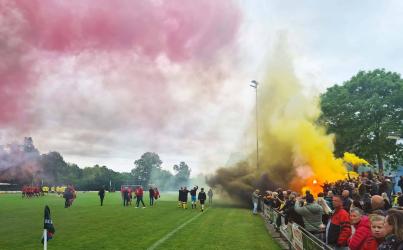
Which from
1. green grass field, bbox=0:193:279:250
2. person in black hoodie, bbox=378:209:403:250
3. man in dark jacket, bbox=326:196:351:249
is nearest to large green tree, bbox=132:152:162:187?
green grass field, bbox=0:193:279:250

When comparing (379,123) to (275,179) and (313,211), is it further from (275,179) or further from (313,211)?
(313,211)

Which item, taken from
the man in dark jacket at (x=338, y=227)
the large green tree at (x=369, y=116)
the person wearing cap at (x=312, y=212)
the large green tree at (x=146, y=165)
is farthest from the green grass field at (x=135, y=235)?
the large green tree at (x=146, y=165)

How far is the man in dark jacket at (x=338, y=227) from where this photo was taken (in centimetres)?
798

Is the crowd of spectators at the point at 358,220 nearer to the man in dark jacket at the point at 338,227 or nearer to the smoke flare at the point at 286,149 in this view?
the man in dark jacket at the point at 338,227

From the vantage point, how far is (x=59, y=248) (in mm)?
14195

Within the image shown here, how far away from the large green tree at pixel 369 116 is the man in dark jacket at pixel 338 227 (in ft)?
122

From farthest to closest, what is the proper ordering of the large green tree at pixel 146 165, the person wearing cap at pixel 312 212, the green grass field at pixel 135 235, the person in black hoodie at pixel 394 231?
the large green tree at pixel 146 165
the green grass field at pixel 135 235
the person wearing cap at pixel 312 212
the person in black hoodie at pixel 394 231

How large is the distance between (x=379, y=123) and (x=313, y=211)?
35052 mm

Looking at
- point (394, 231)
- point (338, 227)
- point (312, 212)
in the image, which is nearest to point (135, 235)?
point (312, 212)

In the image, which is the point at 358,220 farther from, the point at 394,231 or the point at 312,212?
the point at 312,212

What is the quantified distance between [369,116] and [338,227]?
38750 millimetres

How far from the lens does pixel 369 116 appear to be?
4369 centimetres

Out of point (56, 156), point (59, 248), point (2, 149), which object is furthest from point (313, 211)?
point (56, 156)

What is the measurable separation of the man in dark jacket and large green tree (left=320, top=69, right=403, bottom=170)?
1467 inches
